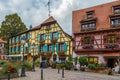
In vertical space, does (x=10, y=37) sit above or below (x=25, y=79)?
above

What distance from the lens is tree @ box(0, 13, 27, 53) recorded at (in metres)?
55.6

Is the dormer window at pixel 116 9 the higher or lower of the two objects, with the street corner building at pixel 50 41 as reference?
higher

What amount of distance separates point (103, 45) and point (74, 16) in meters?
8.03

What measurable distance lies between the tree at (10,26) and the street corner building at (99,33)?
24454mm

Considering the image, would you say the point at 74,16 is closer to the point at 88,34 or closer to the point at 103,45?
the point at 88,34

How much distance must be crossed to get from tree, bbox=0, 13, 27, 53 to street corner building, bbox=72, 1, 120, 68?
963 inches

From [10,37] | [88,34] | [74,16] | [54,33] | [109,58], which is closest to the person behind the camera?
[109,58]

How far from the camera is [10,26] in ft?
183

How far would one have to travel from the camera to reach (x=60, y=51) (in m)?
37.0

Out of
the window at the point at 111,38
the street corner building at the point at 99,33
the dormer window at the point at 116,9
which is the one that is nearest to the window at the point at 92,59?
the street corner building at the point at 99,33

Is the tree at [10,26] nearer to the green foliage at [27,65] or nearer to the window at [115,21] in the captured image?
the green foliage at [27,65]

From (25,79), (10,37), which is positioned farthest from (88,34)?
(10,37)

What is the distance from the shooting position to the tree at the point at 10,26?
5559 centimetres

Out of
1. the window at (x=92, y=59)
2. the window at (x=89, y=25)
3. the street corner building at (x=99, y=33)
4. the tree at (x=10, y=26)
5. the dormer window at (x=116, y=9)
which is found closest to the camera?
the street corner building at (x=99, y=33)
